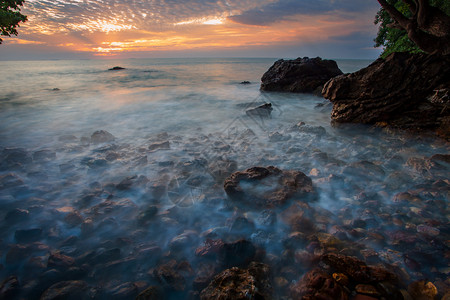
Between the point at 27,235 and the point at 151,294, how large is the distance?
228 cm

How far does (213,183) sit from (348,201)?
8.41 feet

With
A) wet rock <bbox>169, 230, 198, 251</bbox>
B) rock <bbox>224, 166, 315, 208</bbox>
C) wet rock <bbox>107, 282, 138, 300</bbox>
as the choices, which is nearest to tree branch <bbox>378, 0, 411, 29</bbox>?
rock <bbox>224, 166, 315, 208</bbox>

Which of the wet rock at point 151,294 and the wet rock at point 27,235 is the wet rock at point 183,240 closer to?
the wet rock at point 151,294

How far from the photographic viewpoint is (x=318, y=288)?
238cm

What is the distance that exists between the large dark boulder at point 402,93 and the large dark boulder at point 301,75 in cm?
984

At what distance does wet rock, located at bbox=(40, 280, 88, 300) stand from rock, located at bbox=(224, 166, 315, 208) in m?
2.48

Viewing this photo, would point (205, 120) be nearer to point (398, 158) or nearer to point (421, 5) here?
point (398, 158)

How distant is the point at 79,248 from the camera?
3.16 metres

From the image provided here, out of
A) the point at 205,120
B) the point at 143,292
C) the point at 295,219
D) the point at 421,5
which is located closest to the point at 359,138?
the point at 421,5

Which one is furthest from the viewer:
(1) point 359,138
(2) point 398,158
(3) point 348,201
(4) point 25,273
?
(1) point 359,138

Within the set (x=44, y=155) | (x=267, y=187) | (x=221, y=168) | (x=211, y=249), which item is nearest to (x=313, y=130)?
(x=221, y=168)

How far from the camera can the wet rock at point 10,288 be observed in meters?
2.49

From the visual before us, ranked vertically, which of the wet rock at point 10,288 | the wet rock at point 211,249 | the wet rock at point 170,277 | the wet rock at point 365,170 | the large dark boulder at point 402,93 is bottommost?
the wet rock at point 10,288

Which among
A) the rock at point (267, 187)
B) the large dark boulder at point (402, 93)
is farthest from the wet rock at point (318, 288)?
the large dark boulder at point (402, 93)
